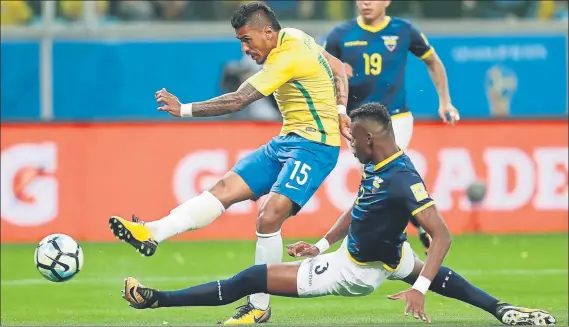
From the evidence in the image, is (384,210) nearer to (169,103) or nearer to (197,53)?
(169,103)

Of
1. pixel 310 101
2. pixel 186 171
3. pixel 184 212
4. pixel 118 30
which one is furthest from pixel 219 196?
pixel 118 30

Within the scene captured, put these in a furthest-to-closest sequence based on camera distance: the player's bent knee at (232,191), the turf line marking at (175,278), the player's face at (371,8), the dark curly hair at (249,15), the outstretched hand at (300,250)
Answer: the turf line marking at (175,278) < the player's face at (371,8) < the player's bent knee at (232,191) < the dark curly hair at (249,15) < the outstretched hand at (300,250)

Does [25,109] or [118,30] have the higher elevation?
[118,30]

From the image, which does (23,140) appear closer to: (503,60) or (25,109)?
(25,109)

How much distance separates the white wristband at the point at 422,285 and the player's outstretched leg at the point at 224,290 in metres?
1.06

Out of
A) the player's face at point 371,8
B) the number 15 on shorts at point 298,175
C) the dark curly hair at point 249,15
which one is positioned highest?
the player's face at point 371,8

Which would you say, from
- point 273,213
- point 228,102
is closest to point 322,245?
point 273,213

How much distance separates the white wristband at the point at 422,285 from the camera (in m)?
7.41

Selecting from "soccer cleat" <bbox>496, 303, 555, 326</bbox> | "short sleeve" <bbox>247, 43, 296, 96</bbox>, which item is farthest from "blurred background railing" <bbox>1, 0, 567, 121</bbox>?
"soccer cleat" <bbox>496, 303, 555, 326</bbox>

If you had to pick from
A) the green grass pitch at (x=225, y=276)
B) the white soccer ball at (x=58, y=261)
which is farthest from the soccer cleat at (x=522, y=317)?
the white soccer ball at (x=58, y=261)

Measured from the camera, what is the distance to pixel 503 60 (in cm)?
2144

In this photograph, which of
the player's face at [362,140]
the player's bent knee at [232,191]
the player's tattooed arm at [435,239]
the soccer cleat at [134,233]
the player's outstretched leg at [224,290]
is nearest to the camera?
the player's tattooed arm at [435,239]

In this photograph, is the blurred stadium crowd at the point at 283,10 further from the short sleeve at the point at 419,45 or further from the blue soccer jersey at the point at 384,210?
the blue soccer jersey at the point at 384,210

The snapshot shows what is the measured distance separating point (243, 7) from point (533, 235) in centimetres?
765
